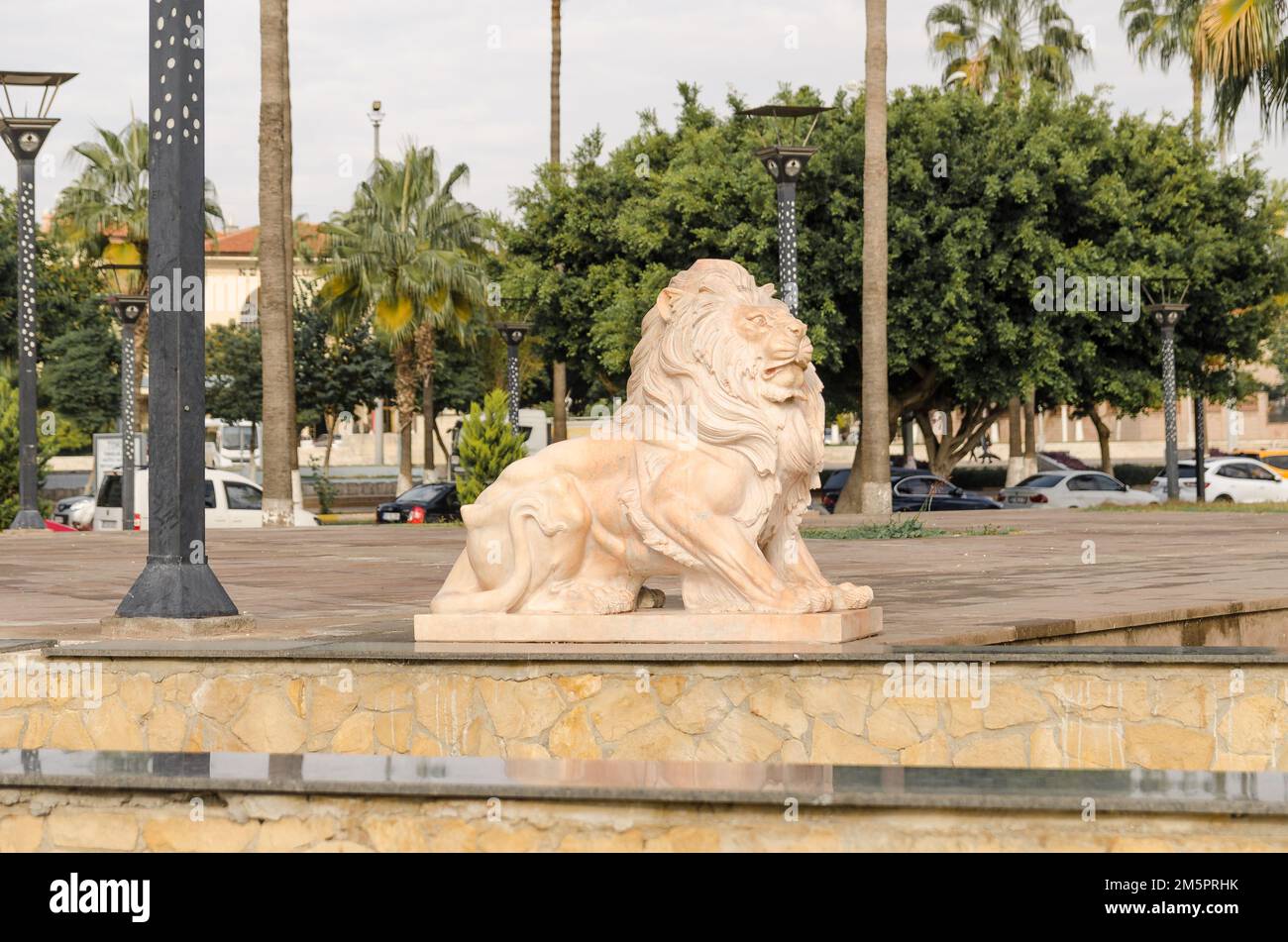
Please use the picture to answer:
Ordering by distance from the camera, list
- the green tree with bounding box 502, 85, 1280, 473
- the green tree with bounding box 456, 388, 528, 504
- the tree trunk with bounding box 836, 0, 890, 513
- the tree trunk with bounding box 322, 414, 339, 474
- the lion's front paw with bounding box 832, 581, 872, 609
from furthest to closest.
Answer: the tree trunk with bounding box 322, 414, 339, 474
the green tree with bounding box 502, 85, 1280, 473
the green tree with bounding box 456, 388, 528, 504
the tree trunk with bounding box 836, 0, 890, 513
the lion's front paw with bounding box 832, 581, 872, 609

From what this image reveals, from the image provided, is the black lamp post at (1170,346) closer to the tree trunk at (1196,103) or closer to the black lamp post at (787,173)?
the tree trunk at (1196,103)

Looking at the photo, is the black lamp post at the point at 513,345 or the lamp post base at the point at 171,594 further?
the black lamp post at the point at 513,345

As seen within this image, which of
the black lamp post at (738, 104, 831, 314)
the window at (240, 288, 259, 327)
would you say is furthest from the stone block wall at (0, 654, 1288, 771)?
the window at (240, 288, 259, 327)

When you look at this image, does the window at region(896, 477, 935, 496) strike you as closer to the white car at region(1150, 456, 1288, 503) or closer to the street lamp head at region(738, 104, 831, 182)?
the white car at region(1150, 456, 1288, 503)

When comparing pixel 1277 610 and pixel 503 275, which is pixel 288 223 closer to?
pixel 503 275

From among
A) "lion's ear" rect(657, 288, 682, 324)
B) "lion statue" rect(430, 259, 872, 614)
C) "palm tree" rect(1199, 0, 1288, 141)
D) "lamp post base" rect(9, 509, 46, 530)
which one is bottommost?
"lamp post base" rect(9, 509, 46, 530)

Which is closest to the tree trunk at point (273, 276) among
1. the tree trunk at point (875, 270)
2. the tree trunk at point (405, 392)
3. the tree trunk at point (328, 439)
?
the tree trunk at point (875, 270)

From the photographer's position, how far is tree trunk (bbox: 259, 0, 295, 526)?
26391 mm

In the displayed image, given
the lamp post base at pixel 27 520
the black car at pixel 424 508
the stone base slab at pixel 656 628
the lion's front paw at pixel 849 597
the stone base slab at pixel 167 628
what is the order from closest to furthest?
the stone base slab at pixel 656 628, the lion's front paw at pixel 849 597, the stone base slab at pixel 167 628, the lamp post base at pixel 27 520, the black car at pixel 424 508

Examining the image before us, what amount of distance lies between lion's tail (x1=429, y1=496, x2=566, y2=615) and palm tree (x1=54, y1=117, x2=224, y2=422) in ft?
130

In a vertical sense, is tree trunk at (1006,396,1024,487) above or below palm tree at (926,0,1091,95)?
below

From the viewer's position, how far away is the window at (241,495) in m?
28.3

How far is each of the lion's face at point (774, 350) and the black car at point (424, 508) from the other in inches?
1082

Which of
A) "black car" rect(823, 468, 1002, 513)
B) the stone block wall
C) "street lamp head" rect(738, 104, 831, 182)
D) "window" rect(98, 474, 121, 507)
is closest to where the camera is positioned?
the stone block wall
